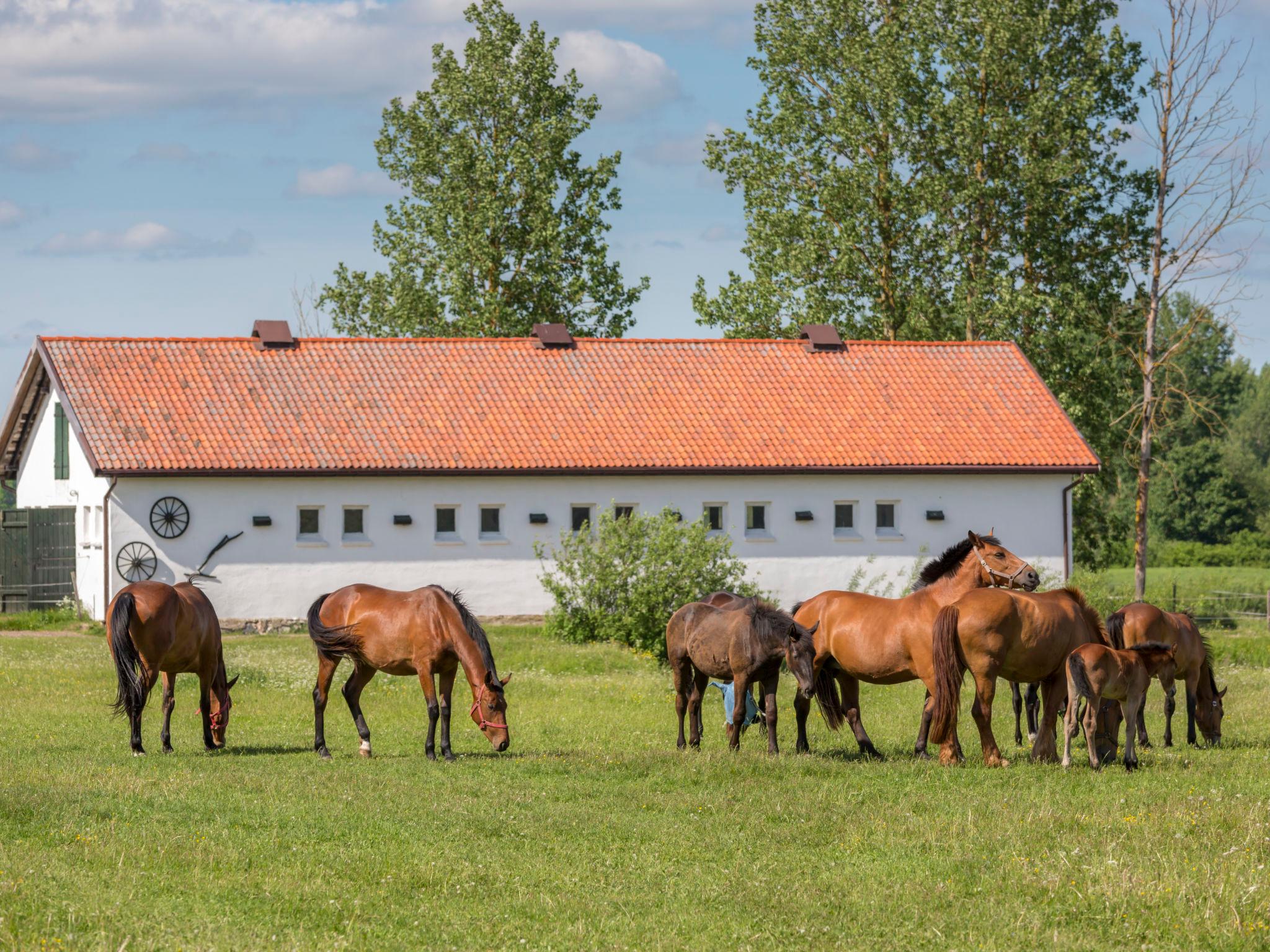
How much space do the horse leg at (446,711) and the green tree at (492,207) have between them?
31.7 m

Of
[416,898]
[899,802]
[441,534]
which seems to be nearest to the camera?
[416,898]

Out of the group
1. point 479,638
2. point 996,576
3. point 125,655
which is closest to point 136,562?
point 125,655

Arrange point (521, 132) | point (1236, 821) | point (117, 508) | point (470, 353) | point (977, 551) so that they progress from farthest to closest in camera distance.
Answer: point (521, 132)
point (470, 353)
point (117, 508)
point (977, 551)
point (1236, 821)

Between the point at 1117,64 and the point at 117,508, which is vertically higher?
the point at 1117,64

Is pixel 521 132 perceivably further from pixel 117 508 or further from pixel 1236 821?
pixel 1236 821

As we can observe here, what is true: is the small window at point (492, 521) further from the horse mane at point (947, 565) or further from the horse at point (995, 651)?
the horse at point (995, 651)

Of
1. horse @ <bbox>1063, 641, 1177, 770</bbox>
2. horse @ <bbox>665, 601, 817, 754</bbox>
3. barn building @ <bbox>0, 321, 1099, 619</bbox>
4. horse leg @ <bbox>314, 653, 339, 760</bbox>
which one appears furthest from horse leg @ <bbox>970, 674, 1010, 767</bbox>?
barn building @ <bbox>0, 321, 1099, 619</bbox>

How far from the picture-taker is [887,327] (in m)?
45.6

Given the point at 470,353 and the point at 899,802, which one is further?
the point at 470,353

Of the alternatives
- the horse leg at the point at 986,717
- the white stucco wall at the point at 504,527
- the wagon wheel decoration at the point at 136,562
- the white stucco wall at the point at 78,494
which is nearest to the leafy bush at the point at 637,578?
the white stucco wall at the point at 504,527

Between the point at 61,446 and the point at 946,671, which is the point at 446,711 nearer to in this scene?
the point at 946,671

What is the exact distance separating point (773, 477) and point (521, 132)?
17.0 m

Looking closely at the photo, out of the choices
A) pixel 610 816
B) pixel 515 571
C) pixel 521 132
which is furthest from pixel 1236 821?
pixel 521 132

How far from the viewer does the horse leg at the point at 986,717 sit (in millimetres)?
14164
